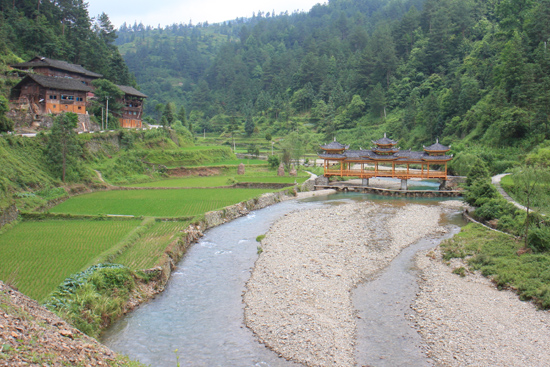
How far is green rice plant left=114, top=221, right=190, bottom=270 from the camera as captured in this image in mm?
18722

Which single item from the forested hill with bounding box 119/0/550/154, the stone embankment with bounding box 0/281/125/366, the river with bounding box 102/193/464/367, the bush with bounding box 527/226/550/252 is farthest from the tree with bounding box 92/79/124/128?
the bush with bounding box 527/226/550/252

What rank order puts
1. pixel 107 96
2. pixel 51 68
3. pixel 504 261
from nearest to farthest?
pixel 504 261 → pixel 51 68 → pixel 107 96

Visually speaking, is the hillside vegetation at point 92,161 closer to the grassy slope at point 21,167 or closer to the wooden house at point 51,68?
the grassy slope at point 21,167

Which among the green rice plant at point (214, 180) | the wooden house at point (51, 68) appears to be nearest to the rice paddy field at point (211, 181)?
the green rice plant at point (214, 180)

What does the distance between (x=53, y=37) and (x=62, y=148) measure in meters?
37.5

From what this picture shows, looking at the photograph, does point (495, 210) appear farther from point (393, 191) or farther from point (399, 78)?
point (399, 78)

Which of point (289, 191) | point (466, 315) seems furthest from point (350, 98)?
point (466, 315)

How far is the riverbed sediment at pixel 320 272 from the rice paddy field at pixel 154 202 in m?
6.58

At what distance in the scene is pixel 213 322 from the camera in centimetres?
1515

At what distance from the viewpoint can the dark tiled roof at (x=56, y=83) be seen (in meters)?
45.5

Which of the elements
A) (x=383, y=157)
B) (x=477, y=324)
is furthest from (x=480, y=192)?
(x=477, y=324)

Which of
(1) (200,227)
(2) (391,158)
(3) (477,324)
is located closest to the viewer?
(3) (477,324)

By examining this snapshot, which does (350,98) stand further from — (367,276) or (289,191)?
(367,276)

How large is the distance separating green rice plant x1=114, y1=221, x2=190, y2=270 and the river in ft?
4.39
